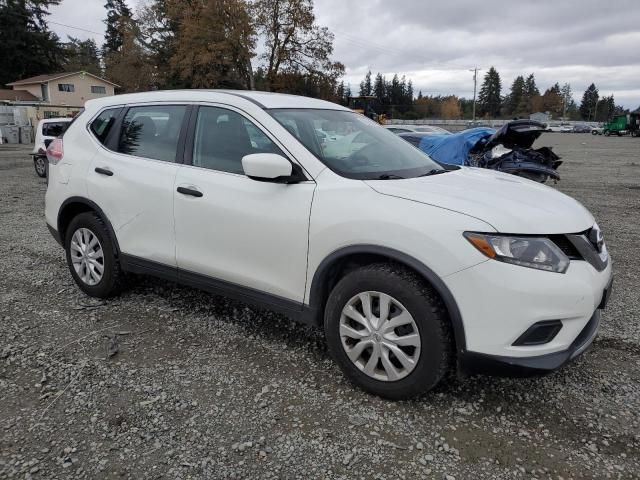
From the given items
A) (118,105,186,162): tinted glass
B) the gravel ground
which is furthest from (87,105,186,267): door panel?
the gravel ground

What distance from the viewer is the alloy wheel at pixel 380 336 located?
8.58ft

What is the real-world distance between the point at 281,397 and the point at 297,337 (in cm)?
80

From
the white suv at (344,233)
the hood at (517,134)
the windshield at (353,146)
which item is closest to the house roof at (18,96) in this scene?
the hood at (517,134)

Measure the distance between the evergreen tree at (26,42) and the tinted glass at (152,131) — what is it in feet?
211

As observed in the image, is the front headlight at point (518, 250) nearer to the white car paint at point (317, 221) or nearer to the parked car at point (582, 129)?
the white car paint at point (317, 221)

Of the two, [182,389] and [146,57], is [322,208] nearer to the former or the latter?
[182,389]

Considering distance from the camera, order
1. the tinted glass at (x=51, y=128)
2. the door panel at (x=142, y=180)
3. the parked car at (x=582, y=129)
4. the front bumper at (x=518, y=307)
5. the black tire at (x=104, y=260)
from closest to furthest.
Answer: the front bumper at (x=518, y=307) < the door panel at (x=142, y=180) < the black tire at (x=104, y=260) < the tinted glass at (x=51, y=128) < the parked car at (x=582, y=129)

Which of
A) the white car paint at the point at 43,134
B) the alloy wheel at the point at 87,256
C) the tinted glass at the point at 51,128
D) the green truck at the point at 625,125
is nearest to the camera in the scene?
the alloy wheel at the point at 87,256

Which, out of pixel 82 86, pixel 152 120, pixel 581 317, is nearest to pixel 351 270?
pixel 581 317

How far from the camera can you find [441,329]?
250cm

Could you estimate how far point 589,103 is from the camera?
124 meters

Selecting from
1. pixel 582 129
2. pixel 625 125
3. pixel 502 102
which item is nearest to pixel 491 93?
pixel 502 102

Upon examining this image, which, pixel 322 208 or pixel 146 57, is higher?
pixel 146 57

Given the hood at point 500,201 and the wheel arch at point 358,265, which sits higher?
the hood at point 500,201
